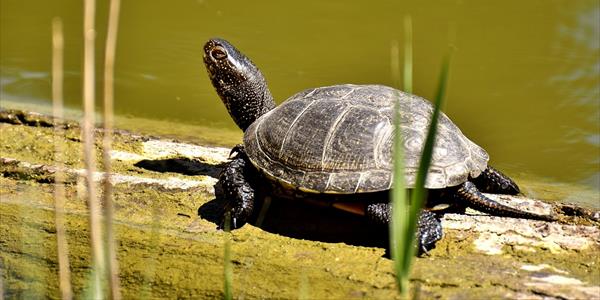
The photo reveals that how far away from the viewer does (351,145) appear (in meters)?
4.21

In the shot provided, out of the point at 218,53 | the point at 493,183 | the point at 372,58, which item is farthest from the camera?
the point at 372,58

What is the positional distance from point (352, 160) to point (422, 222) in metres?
0.49

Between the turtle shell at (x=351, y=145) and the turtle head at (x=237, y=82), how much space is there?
24.4 inches

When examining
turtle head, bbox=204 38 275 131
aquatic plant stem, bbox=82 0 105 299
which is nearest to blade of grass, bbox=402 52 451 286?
aquatic plant stem, bbox=82 0 105 299

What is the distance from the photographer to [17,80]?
8.03 metres

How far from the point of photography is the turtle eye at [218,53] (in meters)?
5.20

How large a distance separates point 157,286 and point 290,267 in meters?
0.68

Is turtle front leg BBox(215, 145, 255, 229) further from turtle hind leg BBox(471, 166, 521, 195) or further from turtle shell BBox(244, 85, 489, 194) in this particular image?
turtle hind leg BBox(471, 166, 521, 195)

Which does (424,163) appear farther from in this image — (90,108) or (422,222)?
(422,222)

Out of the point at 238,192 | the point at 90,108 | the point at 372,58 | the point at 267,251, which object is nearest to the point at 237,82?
the point at 238,192

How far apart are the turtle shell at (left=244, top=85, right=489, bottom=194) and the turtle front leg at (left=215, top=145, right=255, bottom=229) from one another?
128mm

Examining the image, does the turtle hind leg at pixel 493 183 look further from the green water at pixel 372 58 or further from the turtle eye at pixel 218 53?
the turtle eye at pixel 218 53

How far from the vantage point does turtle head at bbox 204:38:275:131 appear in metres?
5.20

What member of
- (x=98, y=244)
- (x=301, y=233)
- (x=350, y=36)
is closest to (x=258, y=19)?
(x=350, y=36)
